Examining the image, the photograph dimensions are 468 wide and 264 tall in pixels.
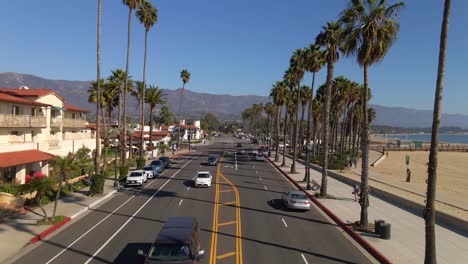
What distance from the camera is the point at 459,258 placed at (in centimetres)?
1619

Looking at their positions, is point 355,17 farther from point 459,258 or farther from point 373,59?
point 459,258

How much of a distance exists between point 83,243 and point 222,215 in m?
8.55

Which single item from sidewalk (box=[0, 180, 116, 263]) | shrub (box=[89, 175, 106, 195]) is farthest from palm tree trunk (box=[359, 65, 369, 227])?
shrub (box=[89, 175, 106, 195])

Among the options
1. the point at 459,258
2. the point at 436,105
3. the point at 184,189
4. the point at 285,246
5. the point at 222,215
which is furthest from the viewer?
the point at 184,189

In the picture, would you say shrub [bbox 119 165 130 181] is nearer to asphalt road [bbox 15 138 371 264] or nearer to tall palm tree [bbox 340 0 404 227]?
asphalt road [bbox 15 138 371 264]

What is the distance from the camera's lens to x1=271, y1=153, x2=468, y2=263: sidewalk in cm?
1644

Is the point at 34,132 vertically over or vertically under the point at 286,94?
under

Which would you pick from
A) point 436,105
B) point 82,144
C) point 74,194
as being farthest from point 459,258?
point 82,144

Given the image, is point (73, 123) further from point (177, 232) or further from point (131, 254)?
point (177, 232)

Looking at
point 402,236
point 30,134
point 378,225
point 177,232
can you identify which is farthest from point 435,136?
point 30,134

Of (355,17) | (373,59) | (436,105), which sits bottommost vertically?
(436,105)

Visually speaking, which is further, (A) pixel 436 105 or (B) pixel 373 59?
(B) pixel 373 59

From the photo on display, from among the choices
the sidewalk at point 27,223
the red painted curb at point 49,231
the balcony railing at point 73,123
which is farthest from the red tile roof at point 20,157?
the balcony railing at point 73,123

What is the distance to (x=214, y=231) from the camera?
65.4 feet
